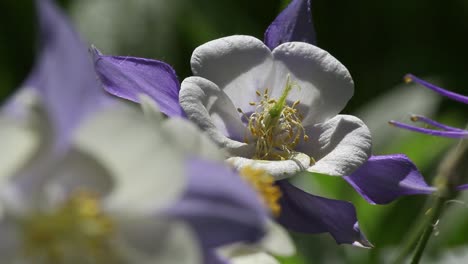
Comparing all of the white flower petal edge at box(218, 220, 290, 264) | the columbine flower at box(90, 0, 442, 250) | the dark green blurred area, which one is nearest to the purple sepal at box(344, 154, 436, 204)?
the columbine flower at box(90, 0, 442, 250)

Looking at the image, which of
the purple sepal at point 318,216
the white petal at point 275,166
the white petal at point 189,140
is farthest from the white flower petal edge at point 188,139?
the purple sepal at point 318,216

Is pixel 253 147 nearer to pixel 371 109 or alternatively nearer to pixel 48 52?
pixel 48 52

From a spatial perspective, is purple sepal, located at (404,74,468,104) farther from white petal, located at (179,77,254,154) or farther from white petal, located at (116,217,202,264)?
white petal, located at (116,217,202,264)

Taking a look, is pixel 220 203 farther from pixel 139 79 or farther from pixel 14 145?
pixel 139 79

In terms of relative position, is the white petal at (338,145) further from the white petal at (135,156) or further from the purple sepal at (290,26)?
the white petal at (135,156)

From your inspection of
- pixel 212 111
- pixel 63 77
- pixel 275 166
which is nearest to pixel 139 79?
pixel 212 111

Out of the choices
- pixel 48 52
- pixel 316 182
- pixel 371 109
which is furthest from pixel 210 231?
pixel 371 109

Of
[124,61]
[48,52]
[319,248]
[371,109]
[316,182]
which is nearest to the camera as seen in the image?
[48,52]
